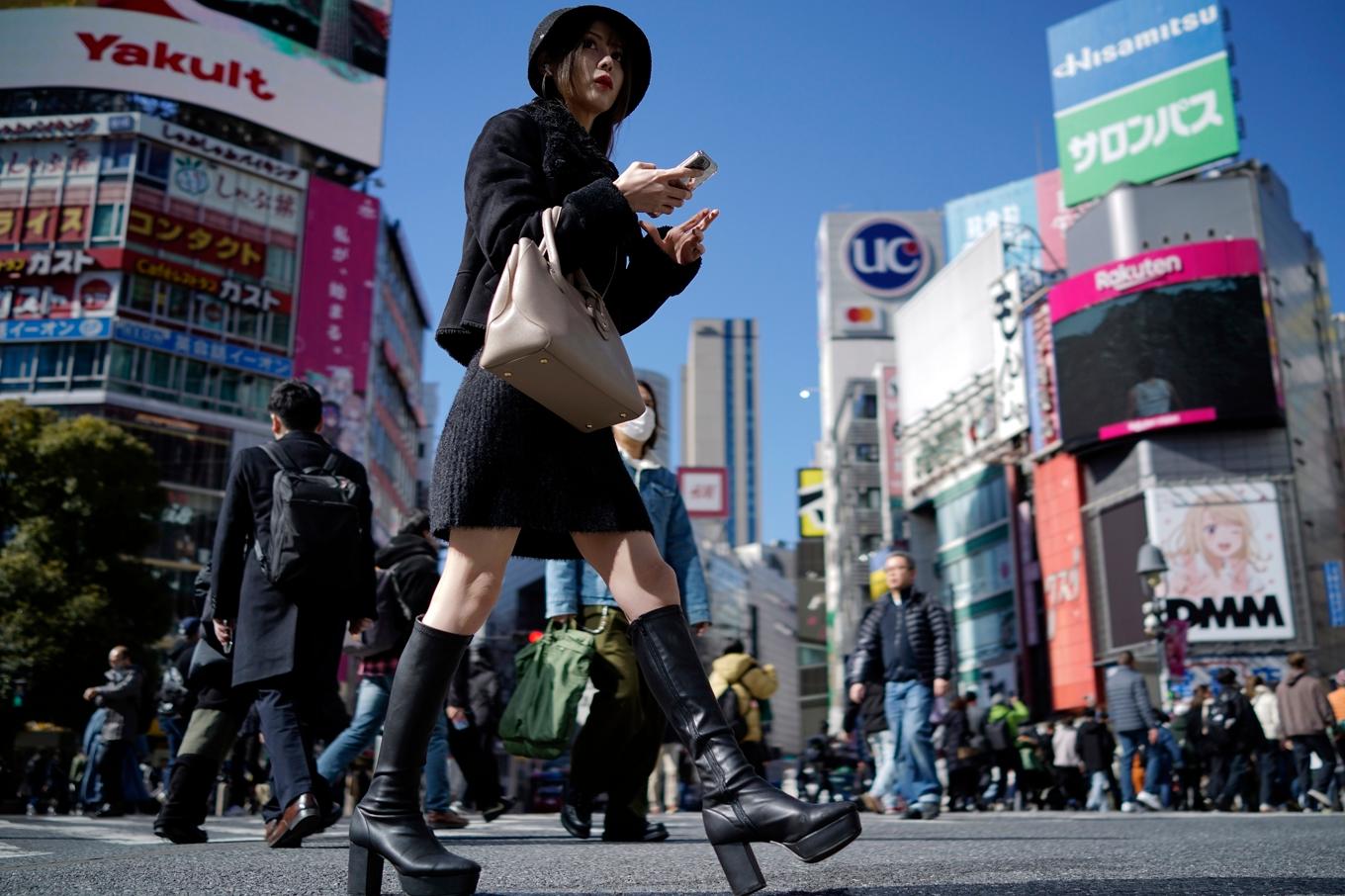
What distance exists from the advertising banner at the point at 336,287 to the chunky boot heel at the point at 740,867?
43.6 metres

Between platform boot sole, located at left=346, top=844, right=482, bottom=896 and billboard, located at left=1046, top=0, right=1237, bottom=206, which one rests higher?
billboard, located at left=1046, top=0, right=1237, bottom=206

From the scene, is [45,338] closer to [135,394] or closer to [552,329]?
[135,394]

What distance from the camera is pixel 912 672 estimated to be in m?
7.71

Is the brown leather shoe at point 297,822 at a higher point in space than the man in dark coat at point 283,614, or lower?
lower

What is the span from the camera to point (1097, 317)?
129ft

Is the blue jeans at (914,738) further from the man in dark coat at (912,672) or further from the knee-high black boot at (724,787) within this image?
the knee-high black boot at (724,787)

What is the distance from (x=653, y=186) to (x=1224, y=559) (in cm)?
3762

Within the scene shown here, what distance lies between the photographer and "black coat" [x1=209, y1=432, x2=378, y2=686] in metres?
4.22

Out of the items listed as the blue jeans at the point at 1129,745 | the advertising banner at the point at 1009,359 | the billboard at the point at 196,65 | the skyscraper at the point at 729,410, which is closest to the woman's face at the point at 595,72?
the blue jeans at the point at 1129,745

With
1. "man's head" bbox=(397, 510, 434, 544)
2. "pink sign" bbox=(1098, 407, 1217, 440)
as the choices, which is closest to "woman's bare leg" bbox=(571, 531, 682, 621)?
"man's head" bbox=(397, 510, 434, 544)

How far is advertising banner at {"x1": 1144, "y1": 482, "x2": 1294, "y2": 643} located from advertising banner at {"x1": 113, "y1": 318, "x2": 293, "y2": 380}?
1144 inches

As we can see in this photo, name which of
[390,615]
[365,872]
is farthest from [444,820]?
[365,872]

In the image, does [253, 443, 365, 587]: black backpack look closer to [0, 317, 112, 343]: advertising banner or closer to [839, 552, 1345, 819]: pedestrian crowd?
[839, 552, 1345, 819]: pedestrian crowd

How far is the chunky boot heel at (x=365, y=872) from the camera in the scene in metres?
2.30
